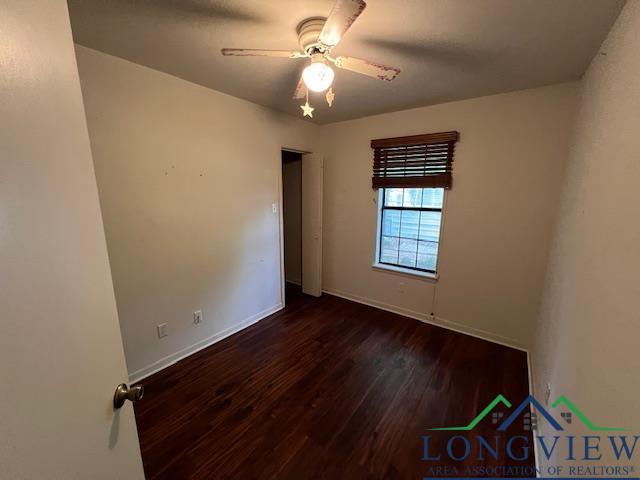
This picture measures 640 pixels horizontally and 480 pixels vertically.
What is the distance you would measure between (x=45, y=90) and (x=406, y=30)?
5.35 feet

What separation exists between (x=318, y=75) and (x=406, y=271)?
7.95ft

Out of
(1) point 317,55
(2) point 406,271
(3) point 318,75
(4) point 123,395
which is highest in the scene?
(1) point 317,55

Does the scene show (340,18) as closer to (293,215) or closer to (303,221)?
(303,221)

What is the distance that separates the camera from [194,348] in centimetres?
246

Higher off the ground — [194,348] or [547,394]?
[547,394]

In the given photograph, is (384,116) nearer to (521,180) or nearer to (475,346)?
(521,180)

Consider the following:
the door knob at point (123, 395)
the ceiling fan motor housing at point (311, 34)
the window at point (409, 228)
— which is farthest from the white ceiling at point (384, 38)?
the door knob at point (123, 395)

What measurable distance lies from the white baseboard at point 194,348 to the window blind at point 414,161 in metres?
2.12

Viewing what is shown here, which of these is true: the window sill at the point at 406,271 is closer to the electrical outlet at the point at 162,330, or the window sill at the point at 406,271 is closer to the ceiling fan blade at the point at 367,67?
the ceiling fan blade at the point at 367,67

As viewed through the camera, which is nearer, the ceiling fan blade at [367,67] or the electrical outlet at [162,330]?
the ceiling fan blade at [367,67]

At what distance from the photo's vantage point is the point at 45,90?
1.90ft

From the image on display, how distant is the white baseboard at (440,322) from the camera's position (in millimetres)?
2571

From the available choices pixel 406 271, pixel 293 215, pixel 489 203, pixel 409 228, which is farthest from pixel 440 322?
pixel 293 215

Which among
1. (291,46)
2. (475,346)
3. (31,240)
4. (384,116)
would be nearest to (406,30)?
(291,46)
